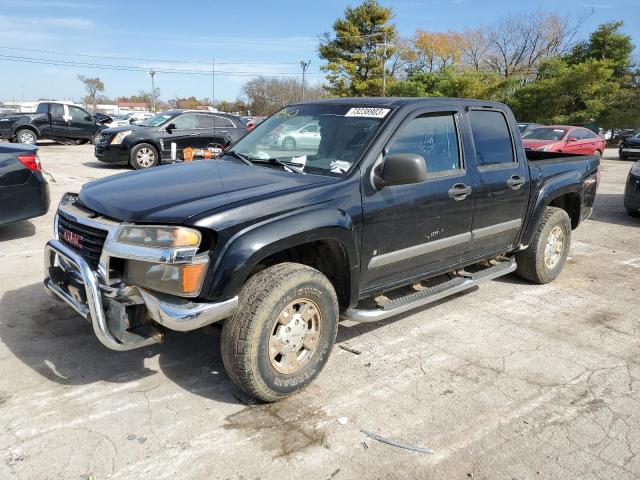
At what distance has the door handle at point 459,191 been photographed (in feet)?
13.6

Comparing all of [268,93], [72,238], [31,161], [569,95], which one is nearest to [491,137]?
[72,238]

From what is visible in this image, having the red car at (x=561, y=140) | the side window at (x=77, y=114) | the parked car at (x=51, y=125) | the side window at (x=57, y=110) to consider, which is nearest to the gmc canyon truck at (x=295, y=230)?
the red car at (x=561, y=140)

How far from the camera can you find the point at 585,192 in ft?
19.5

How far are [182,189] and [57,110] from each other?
19659mm

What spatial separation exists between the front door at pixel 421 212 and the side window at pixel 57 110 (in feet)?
64.3

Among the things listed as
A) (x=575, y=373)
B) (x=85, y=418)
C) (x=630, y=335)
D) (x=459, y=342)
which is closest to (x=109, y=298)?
(x=85, y=418)

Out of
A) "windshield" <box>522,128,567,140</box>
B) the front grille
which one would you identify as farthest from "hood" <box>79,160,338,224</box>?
"windshield" <box>522,128,567,140</box>

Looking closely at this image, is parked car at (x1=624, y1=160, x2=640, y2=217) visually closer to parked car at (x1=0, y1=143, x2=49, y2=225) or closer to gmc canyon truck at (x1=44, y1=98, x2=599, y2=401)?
gmc canyon truck at (x1=44, y1=98, x2=599, y2=401)

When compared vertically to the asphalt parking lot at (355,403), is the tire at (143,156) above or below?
above

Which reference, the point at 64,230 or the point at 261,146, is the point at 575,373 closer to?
the point at 261,146

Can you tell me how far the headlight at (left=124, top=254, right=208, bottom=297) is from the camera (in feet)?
9.47

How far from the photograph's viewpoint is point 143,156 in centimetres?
1369

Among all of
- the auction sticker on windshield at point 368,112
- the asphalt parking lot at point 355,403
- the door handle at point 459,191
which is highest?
the auction sticker on windshield at point 368,112

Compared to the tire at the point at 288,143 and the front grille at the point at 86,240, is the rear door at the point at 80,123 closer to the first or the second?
the tire at the point at 288,143
